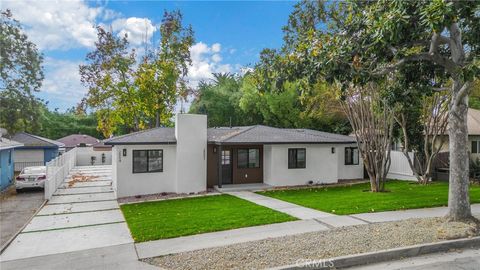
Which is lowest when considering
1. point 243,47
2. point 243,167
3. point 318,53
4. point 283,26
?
point 243,167

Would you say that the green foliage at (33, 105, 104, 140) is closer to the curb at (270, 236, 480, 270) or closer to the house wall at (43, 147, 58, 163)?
the house wall at (43, 147, 58, 163)

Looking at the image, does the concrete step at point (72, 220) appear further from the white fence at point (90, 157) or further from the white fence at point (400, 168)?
the white fence at point (90, 157)

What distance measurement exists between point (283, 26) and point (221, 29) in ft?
24.9

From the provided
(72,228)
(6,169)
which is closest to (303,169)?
(72,228)

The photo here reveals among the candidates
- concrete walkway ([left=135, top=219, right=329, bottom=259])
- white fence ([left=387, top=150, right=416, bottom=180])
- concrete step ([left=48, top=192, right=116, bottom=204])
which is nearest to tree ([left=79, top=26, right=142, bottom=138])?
A: concrete step ([left=48, top=192, right=116, bottom=204])

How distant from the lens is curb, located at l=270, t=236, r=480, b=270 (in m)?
5.75

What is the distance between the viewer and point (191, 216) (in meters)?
9.84

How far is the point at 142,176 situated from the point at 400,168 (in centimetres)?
1508

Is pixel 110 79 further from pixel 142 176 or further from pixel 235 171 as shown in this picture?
pixel 235 171

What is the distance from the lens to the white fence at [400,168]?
1858 centimetres

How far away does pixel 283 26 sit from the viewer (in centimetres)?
1280

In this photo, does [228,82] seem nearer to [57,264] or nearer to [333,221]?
[333,221]

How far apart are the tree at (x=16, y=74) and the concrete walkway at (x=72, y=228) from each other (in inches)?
418

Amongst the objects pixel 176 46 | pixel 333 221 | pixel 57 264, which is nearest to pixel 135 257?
pixel 57 264
